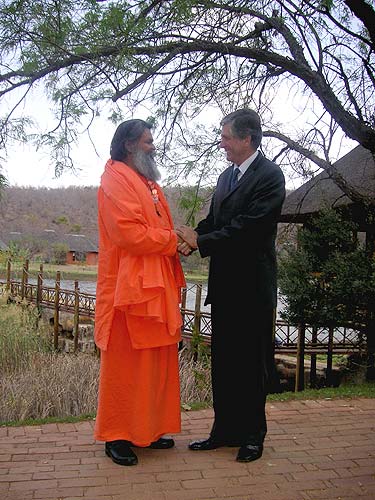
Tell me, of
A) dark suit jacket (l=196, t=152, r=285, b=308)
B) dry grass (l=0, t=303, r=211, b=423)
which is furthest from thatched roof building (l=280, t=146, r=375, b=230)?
dark suit jacket (l=196, t=152, r=285, b=308)

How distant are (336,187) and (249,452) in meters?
6.03

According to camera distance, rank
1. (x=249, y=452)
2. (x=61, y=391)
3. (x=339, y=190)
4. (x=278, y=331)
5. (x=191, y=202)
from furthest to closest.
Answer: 1. (x=278, y=331)
2. (x=339, y=190)
3. (x=191, y=202)
4. (x=61, y=391)
5. (x=249, y=452)

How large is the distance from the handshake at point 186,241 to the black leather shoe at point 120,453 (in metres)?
1.12

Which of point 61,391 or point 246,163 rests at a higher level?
point 246,163

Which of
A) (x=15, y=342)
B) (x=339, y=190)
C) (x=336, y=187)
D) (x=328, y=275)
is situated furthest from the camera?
(x=15, y=342)

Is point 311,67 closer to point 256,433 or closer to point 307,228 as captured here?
point 307,228

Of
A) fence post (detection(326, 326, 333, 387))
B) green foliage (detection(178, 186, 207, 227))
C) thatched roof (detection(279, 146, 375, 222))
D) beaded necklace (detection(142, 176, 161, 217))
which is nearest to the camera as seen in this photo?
beaded necklace (detection(142, 176, 161, 217))

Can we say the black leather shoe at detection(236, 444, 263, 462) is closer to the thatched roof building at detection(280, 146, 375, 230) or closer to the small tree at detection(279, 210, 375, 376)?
the small tree at detection(279, 210, 375, 376)

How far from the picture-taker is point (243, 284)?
3248 millimetres

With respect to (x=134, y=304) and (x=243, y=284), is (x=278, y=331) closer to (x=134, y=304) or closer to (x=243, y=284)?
(x=243, y=284)

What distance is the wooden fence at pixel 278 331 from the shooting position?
714 centimetres

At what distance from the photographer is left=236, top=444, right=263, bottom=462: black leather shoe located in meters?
3.14

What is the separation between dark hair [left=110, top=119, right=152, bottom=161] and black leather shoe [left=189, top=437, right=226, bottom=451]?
67.8 inches

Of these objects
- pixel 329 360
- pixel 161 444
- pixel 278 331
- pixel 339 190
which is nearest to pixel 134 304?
pixel 161 444
